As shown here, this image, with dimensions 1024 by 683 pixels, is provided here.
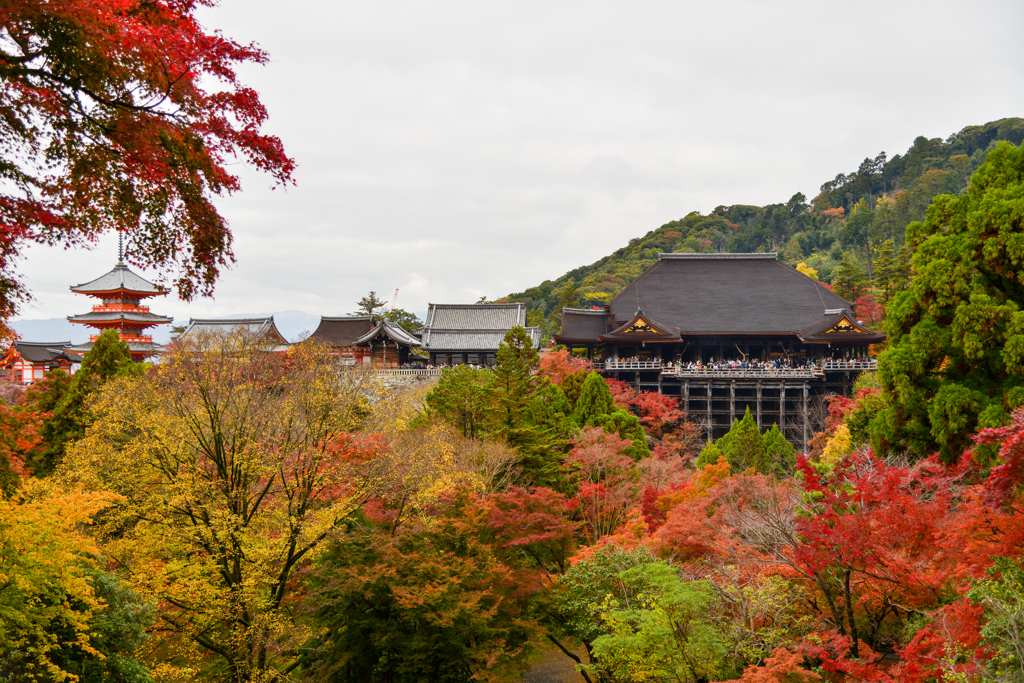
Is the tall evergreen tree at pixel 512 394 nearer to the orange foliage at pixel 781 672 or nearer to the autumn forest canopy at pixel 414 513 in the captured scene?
the autumn forest canopy at pixel 414 513

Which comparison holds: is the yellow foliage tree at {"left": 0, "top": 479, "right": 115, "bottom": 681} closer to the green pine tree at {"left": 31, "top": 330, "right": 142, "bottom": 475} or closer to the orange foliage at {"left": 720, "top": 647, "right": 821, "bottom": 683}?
the orange foliage at {"left": 720, "top": 647, "right": 821, "bottom": 683}

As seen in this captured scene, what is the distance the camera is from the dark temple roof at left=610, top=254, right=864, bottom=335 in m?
39.7

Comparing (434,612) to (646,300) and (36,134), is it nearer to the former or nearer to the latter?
(36,134)

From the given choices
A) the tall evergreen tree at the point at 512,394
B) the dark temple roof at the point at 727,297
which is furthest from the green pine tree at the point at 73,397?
the dark temple roof at the point at 727,297

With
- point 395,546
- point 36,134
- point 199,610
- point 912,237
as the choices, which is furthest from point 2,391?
point 912,237

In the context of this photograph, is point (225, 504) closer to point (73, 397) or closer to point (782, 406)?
point (73, 397)

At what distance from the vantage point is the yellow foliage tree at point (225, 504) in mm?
11414

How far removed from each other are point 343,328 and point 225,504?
103 ft

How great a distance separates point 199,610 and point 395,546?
3871mm

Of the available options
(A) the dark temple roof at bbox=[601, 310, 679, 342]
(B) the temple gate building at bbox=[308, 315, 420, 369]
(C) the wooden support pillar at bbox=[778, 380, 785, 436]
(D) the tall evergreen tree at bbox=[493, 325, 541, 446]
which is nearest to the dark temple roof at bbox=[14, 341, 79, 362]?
(B) the temple gate building at bbox=[308, 315, 420, 369]

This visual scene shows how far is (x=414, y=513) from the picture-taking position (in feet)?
43.7

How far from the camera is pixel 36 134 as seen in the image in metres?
4.73

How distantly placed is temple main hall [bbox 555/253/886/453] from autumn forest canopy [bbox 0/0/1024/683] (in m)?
18.1

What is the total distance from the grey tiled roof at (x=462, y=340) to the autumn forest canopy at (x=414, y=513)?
67.0 ft
